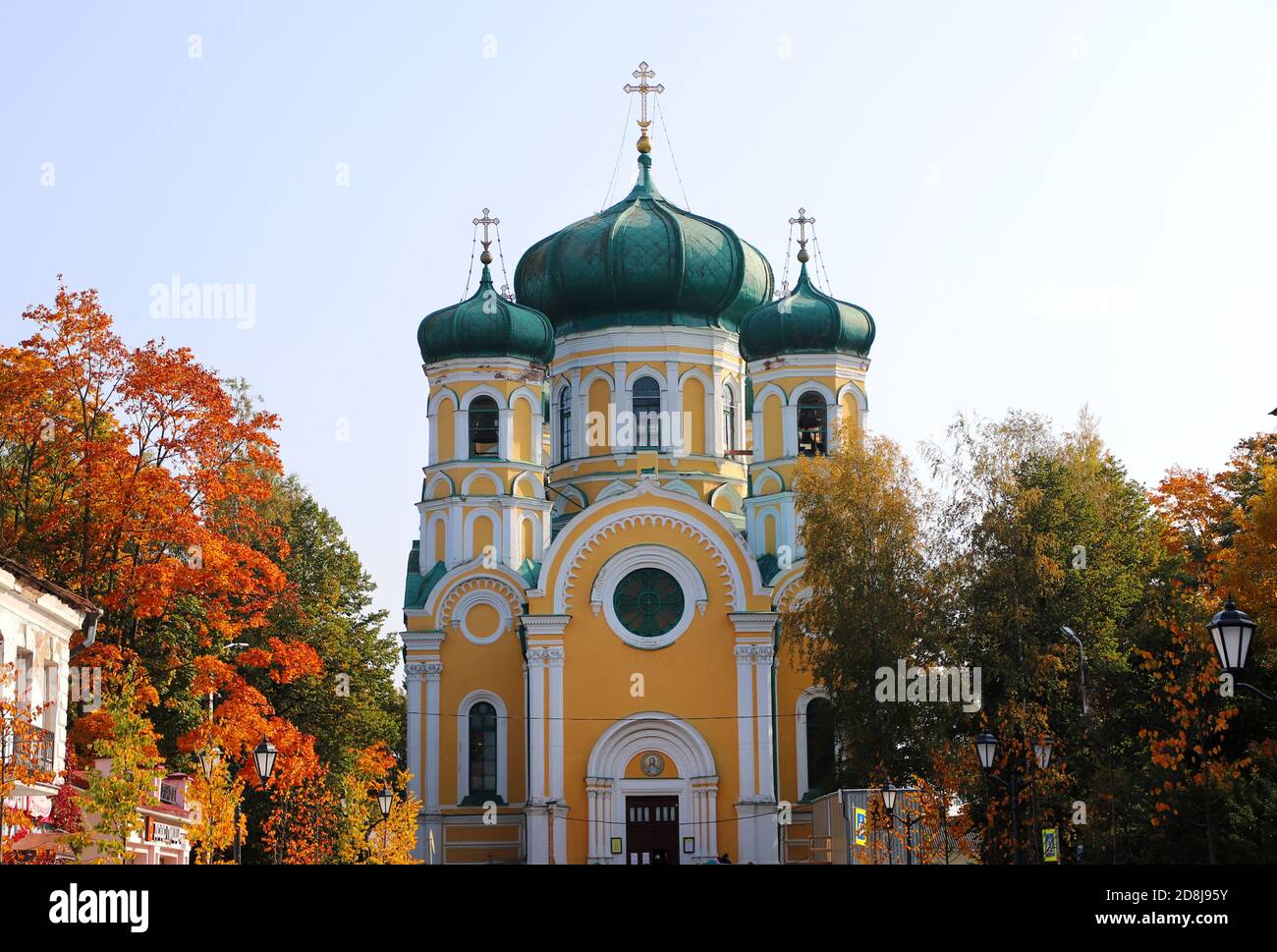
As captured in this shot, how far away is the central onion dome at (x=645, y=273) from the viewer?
184 ft

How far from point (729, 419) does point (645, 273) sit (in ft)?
16.1

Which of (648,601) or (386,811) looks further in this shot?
(648,601)

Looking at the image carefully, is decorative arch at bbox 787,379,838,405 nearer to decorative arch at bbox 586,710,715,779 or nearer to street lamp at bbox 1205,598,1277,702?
decorative arch at bbox 586,710,715,779

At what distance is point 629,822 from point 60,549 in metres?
18.9

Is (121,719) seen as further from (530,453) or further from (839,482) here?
(530,453)

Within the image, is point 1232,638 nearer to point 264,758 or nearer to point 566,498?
point 264,758

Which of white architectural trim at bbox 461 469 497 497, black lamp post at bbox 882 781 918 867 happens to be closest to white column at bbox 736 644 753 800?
white architectural trim at bbox 461 469 497 497

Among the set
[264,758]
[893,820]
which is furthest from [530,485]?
[264,758]

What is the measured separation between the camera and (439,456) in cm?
5312

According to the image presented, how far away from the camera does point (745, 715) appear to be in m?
49.6

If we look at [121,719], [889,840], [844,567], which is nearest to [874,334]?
[844,567]

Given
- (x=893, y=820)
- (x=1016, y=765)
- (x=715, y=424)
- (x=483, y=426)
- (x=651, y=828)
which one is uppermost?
(x=715, y=424)

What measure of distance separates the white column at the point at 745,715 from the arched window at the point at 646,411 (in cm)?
801

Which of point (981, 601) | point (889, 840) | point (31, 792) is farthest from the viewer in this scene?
point (981, 601)
